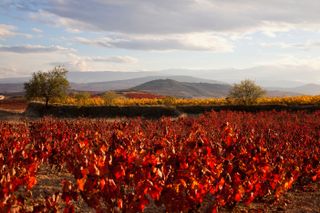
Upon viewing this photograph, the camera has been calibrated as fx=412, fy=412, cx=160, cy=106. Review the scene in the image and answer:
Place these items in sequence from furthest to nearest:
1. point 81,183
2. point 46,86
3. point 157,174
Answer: point 46,86 → point 157,174 → point 81,183

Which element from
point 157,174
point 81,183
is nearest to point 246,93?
Answer: point 157,174

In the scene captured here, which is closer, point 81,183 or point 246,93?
point 81,183

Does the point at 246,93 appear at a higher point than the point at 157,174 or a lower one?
higher

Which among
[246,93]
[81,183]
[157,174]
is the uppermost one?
[246,93]

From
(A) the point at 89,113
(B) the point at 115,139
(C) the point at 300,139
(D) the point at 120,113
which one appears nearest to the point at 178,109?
(D) the point at 120,113

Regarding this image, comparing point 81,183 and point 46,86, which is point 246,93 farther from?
point 81,183

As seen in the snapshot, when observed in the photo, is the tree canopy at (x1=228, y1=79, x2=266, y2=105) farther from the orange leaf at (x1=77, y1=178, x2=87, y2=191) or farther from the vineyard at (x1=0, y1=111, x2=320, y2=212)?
the orange leaf at (x1=77, y1=178, x2=87, y2=191)

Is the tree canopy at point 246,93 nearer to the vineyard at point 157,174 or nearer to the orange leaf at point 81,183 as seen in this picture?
the vineyard at point 157,174

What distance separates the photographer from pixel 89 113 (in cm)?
3828

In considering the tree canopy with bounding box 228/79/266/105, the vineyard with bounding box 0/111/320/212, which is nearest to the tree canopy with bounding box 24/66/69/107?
the tree canopy with bounding box 228/79/266/105

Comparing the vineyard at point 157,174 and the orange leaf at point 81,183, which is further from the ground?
the orange leaf at point 81,183

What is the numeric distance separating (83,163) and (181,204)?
181 cm

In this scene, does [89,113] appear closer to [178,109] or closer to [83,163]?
[178,109]

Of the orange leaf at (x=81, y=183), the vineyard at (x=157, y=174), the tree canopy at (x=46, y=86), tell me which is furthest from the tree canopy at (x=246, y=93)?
the orange leaf at (x=81, y=183)
